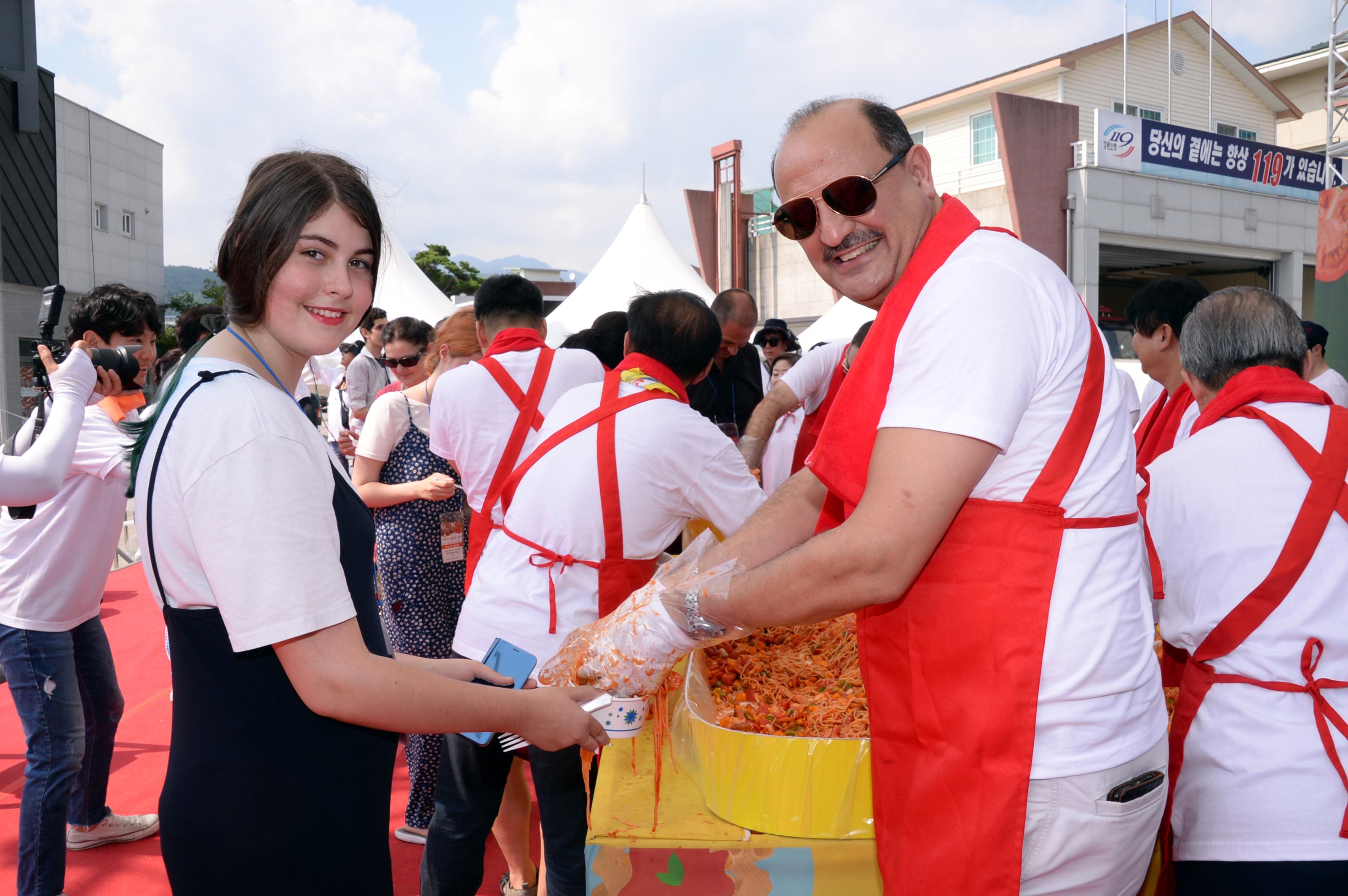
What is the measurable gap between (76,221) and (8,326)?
5574 mm

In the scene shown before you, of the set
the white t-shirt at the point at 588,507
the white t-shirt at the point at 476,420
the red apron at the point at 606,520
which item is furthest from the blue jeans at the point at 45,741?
the red apron at the point at 606,520

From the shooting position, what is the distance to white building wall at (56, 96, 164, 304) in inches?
809

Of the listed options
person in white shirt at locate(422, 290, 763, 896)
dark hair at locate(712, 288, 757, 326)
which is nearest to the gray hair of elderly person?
person in white shirt at locate(422, 290, 763, 896)

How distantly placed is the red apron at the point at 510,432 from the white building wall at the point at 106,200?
21074mm

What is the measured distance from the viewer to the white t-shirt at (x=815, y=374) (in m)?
4.88

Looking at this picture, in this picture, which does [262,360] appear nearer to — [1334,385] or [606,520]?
[606,520]

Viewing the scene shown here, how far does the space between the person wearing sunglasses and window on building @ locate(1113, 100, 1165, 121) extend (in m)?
23.9

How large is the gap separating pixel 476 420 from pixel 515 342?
42 cm

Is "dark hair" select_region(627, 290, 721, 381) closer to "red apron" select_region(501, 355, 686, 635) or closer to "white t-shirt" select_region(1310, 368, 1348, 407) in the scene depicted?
"red apron" select_region(501, 355, 686, 635)

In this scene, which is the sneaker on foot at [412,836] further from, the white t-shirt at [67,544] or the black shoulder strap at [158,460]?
the black shoulder strap at [158,460]

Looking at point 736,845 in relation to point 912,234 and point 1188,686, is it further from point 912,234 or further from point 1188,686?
point 912,234

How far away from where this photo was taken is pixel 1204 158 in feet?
59.0

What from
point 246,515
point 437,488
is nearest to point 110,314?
point 437,488

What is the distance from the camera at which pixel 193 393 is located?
124cm
